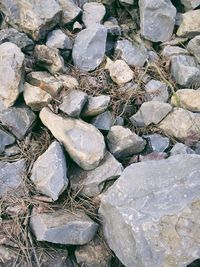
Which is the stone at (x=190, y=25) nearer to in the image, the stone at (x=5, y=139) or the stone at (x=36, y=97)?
the stone at (x=36, y=97)

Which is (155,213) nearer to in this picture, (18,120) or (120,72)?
(18,120)

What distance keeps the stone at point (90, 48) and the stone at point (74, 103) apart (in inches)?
15.3

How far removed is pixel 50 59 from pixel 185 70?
94 centimetres

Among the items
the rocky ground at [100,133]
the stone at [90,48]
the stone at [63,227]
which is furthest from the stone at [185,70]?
the stone at [63,227]

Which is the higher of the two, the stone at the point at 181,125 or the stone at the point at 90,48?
the stone at the point at 90,48

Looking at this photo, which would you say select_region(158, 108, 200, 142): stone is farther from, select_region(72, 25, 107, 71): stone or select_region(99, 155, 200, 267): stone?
select_region(72, 25, 107, 71): stone

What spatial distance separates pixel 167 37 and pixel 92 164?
132 cm

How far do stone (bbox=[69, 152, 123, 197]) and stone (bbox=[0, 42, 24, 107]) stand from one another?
65cm

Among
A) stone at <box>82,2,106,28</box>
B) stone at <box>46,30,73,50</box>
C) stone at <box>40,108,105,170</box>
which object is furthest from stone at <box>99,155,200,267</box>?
stone at <box>82,2,106,28</box>

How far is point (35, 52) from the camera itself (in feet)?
10.9

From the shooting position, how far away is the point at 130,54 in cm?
352

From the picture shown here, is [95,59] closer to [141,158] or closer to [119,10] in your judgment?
[119,10]

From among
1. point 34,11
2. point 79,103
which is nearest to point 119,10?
point 34,11

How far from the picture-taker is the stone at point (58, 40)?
335 centimetres
